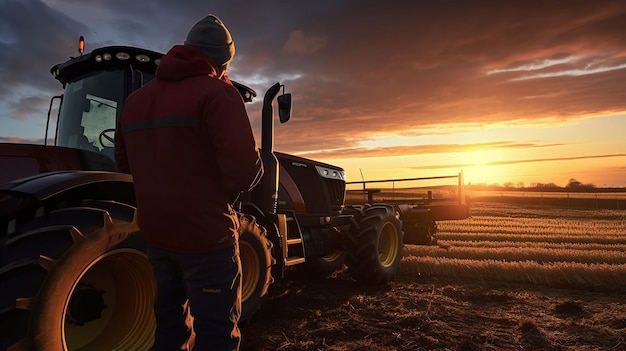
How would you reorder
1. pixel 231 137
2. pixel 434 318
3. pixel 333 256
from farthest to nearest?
pixel 333 256 < pixel 434 318 < pixel 231 137

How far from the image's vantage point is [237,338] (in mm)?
2418

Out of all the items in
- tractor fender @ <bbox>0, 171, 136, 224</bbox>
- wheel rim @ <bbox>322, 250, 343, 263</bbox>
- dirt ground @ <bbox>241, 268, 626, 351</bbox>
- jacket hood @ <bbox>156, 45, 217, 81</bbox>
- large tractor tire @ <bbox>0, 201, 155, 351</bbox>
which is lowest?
dirt ground @ <bbox>241, 268, 626, 351</bbox>

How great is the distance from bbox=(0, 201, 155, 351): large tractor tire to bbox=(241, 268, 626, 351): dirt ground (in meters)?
1.26

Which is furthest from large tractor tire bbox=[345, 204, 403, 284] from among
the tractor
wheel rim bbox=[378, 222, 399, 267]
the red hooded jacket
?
the red hooded jacket

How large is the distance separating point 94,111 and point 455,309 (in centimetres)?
448

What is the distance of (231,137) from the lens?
2225mm

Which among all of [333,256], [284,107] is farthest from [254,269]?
[333,256]

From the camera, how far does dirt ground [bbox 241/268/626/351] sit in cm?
422

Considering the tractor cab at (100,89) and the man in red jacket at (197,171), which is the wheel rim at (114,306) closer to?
the man in red jacket at (197,171)

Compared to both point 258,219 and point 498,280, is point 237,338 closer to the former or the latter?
point 258,219

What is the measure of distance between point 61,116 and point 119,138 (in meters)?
2.17

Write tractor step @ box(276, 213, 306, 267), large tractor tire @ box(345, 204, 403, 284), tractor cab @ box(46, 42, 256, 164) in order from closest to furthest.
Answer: tractor cab @ box(46, 42, 256, 164), tractor step @ box(276, 213, 306, 267), large tractor tire @ box(345, 204, 403, 284)

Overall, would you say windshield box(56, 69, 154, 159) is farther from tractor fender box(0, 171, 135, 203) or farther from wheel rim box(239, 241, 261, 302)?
wheel rim box(239, 241, 261, 302)

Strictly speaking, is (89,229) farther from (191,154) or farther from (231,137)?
(231,137)
